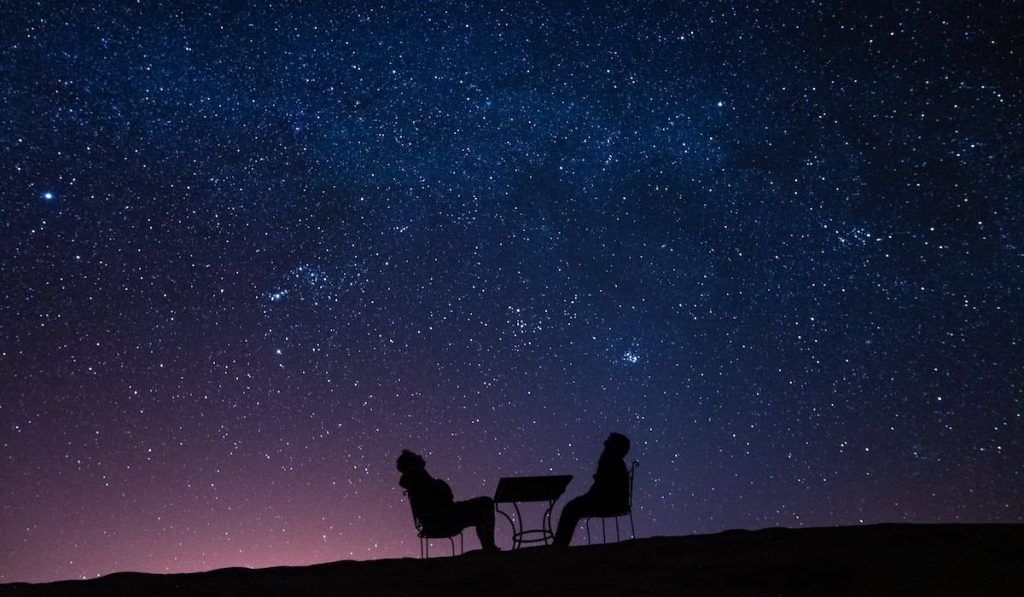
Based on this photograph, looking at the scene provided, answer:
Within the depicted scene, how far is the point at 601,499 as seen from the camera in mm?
7520

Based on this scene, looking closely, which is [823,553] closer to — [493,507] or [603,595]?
[603,595]

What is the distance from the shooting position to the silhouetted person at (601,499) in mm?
7492

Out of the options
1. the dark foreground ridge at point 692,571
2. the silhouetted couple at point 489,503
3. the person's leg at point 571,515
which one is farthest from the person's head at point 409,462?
the dark foreground ridge at point 692,571

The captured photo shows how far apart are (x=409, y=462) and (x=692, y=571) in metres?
4.40

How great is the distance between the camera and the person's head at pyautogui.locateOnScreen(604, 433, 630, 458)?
305 inches

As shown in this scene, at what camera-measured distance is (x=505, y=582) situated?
4.23 metres

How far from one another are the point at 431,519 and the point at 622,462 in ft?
6.61

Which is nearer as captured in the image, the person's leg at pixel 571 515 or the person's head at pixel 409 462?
the person's leg at pixel 571 515

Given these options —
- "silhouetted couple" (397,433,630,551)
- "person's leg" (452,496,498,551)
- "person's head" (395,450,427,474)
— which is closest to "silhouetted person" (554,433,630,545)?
"silhouetted couple" (397,433,630,551)

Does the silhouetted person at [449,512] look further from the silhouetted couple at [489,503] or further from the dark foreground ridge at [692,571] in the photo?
the dark foreground ridge at [692,571]

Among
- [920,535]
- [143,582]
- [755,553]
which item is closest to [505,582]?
[755,553]

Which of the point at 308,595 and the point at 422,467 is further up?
the point at 422,467

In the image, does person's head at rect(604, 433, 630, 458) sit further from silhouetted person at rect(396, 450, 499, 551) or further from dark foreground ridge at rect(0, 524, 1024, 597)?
dark foreground ridge at rect(0, 524, 1024, 597)

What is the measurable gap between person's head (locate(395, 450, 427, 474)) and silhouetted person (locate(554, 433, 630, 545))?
1.63 metres
